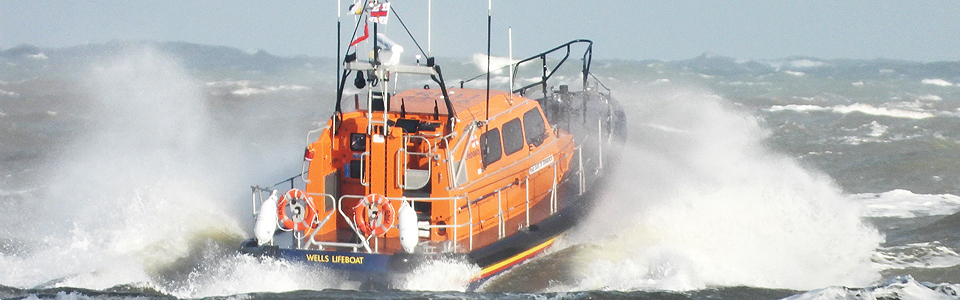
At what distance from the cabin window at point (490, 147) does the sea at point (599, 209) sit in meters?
1.09

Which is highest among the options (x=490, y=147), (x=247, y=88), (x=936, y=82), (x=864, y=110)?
(x=490, y=147)

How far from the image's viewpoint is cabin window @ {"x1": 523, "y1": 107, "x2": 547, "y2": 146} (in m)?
10.3

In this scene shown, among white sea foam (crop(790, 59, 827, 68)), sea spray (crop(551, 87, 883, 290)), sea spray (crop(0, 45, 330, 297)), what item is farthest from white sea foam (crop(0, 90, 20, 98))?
white sea foam (crop(790, 59, 827, 68))

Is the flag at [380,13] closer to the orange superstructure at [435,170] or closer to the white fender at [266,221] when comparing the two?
the orange superstructure at [435,170]

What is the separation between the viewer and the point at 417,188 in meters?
8.93

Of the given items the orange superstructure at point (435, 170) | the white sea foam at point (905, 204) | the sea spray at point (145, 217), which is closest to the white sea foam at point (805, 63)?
the white sea foam at point (905, 204)

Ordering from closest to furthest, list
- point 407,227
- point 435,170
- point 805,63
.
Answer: point 407,227 < point 435,170 < point 805,63

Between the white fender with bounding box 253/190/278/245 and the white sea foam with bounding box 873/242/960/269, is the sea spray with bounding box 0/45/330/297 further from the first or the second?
the white sea foam with bounding box 873/242/960/269

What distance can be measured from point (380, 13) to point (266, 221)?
80.1 inches

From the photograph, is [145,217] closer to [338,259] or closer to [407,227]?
[338,259]

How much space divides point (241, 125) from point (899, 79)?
21.9m

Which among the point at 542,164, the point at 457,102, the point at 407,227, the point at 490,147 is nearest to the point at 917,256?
the point at 542,164

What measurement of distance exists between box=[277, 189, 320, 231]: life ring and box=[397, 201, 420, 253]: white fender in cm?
86

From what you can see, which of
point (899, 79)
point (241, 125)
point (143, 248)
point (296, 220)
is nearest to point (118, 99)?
point (241, 125)
